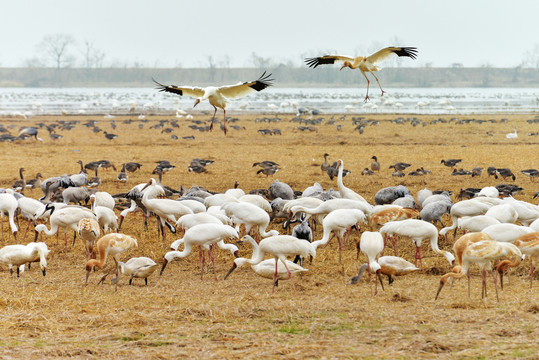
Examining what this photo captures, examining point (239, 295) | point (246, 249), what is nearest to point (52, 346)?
point (239, 295)

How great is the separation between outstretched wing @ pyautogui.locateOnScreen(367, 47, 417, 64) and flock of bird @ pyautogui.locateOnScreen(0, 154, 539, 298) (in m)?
2.44

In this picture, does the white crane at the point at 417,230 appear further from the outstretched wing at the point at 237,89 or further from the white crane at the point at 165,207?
the outstretched wing at the point at 237,89

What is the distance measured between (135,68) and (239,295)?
122 meters

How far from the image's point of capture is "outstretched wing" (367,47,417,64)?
1136cm

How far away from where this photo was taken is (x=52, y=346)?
4.93 meters

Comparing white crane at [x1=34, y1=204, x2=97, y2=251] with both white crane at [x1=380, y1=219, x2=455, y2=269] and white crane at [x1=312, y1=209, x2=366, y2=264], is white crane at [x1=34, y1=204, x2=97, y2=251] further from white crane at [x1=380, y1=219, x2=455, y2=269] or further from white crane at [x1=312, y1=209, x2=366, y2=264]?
white crane at [x1=380, y1=219, x2=455, y2=269]

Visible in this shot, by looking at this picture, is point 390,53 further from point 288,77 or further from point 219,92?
point 288,77

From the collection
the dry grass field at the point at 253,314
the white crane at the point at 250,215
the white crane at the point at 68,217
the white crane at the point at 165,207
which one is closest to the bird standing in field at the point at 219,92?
the dry grass field at the point at 253,314

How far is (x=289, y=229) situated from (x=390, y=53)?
13.5 ft

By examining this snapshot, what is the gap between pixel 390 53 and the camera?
38.9 ft

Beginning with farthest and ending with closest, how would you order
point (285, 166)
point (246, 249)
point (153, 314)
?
point (285, 166), point (246, 249), point (153, 314)

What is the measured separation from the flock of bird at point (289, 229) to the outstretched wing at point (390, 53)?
8.01 feet

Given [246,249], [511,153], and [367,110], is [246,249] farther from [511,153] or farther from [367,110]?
[367,110]

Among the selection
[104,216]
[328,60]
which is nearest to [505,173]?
[328,60]
